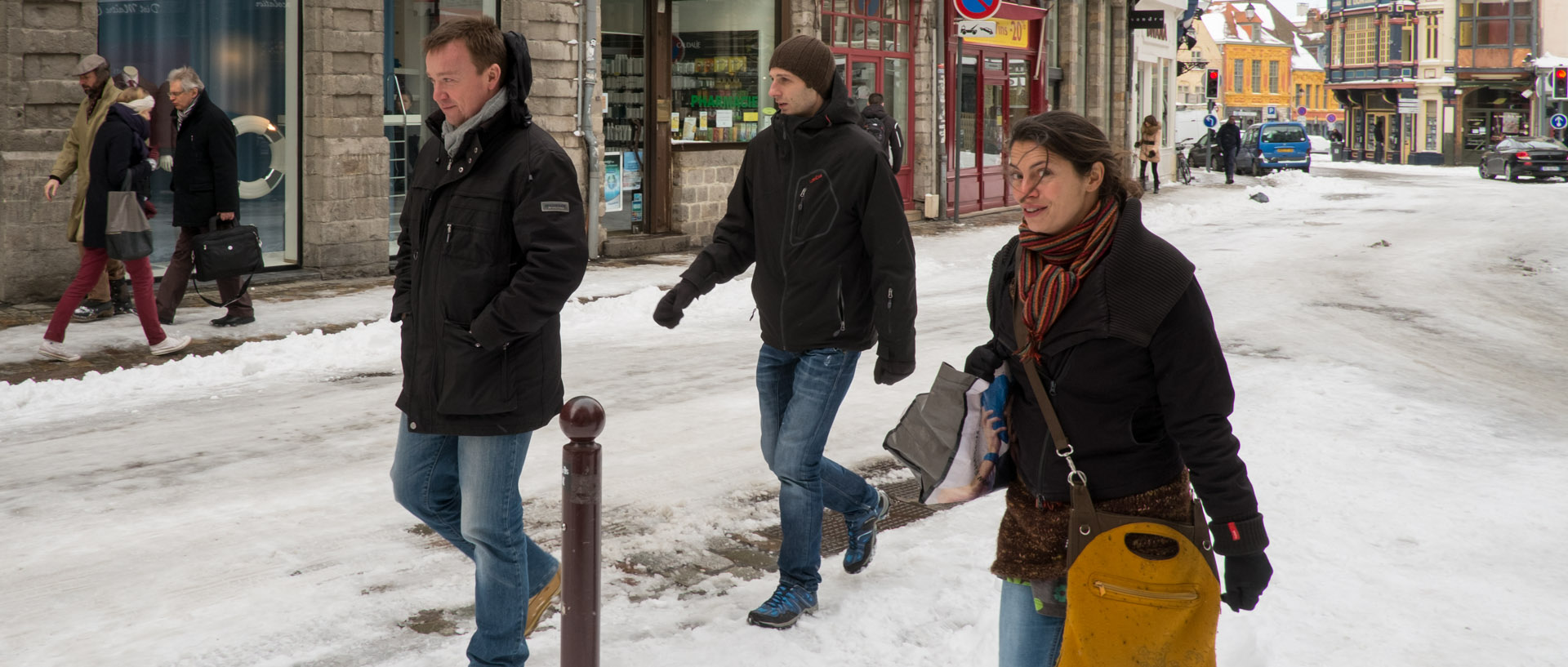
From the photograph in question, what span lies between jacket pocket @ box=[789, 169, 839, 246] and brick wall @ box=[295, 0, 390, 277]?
943 cm

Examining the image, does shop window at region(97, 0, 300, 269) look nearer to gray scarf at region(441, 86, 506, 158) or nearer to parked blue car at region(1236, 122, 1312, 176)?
gray scarf at region(441, 86, 506, 158)

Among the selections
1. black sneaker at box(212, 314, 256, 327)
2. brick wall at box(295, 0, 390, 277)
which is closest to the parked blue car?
brick wall at box(295, 0, 390, 277)

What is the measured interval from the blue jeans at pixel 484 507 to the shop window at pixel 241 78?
920 centimetres

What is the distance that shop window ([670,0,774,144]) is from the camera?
55.5 feet

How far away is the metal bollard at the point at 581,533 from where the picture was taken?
3.50 meters

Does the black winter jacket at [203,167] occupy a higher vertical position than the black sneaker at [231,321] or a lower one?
higher

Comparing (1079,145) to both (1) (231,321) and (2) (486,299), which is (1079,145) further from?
(1) (231,321)

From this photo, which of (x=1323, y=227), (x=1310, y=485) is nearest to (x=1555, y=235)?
(x=1323, y=227)

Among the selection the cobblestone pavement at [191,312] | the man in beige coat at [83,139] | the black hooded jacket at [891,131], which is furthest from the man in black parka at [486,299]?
the black hooded jacket at [891,131]

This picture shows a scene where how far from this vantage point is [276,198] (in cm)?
1302

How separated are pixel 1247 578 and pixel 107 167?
8.65 meters

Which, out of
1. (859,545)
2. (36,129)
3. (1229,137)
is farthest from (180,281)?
(1229,137)

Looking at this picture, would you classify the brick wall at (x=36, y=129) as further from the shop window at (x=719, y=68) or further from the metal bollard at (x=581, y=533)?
the metal bollard at (x=581, y=533)

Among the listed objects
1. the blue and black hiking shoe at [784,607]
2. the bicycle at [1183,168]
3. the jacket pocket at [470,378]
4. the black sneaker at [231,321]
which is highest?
the bicycle at [1183,168]
